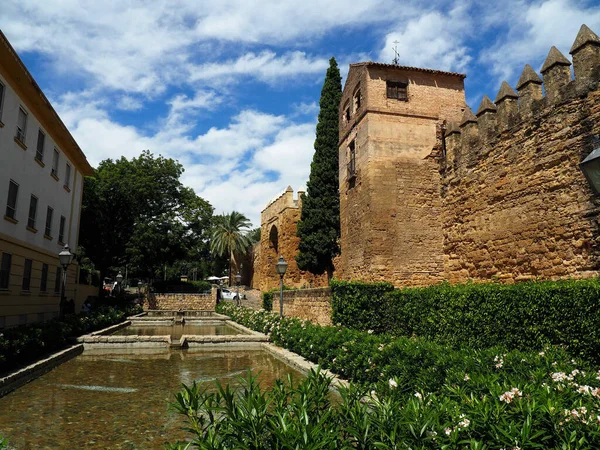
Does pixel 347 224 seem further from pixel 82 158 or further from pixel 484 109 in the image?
pixel 82 158

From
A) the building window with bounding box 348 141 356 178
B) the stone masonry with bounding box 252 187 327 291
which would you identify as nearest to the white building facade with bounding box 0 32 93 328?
the building window with bounding box 348 141 356 178

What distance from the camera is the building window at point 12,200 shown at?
46.4 ft

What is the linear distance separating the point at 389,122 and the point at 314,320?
787 centimetres

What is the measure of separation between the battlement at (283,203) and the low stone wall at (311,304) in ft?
A: 42.9

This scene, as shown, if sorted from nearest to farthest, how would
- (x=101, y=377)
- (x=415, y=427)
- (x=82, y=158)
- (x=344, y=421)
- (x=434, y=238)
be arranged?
(x=415, y=427), (x=344, y=421), (x=101, y=377), (x=434, y=238), (x=82, y=158)

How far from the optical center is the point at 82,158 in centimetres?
2177

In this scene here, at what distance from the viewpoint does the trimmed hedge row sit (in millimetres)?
6559

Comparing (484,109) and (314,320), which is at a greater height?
(484,109)

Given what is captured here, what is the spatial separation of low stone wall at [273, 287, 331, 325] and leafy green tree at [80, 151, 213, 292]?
17.7 meters

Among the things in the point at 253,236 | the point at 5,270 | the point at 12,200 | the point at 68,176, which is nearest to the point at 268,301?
the point at 68,176

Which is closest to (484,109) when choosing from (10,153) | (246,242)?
(10,153)

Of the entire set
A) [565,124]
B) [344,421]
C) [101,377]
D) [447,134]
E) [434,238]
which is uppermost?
[447,134]

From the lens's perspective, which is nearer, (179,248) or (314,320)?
(314,320)

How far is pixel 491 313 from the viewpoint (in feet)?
27.3
